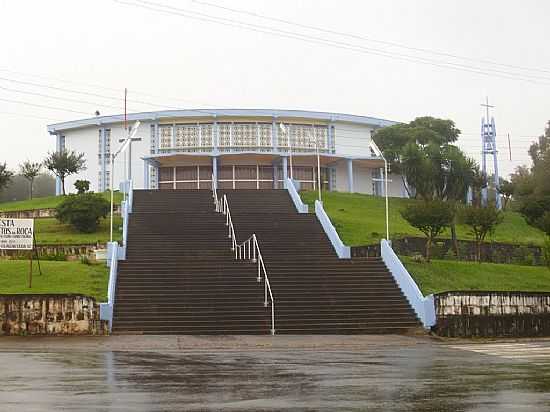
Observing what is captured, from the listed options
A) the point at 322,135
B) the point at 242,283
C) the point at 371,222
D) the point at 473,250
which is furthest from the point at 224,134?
the point at 242,283

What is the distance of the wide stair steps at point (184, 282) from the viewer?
72.5 feet

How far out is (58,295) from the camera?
21.0m

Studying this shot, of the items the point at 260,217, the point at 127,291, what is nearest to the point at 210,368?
the point at 127,291

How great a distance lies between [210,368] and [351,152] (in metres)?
48.0

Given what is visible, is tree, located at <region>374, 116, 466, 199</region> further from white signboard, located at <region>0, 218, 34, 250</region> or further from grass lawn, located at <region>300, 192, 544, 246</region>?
white signboard, located at <region>0, 218, 34, 250</region>

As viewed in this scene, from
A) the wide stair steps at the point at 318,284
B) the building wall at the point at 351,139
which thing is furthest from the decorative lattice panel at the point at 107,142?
the wide stair steps at the point at 318,284

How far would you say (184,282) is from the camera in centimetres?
2502

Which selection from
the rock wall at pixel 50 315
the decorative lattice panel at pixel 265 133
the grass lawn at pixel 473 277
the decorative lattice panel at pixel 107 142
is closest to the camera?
the rock wall at pixel 50 315

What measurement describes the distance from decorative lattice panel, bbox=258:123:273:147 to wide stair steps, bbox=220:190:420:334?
22.8 metres

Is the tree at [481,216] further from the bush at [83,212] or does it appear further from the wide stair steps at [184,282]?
the bush at [83,212]

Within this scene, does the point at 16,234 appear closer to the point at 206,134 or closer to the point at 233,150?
the point at 233,150

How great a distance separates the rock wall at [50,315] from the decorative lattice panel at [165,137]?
120 ft

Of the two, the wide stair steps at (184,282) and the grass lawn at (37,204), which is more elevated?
the grass lawn at (37,204)

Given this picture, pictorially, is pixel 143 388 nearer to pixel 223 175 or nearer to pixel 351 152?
pixel 223 175
